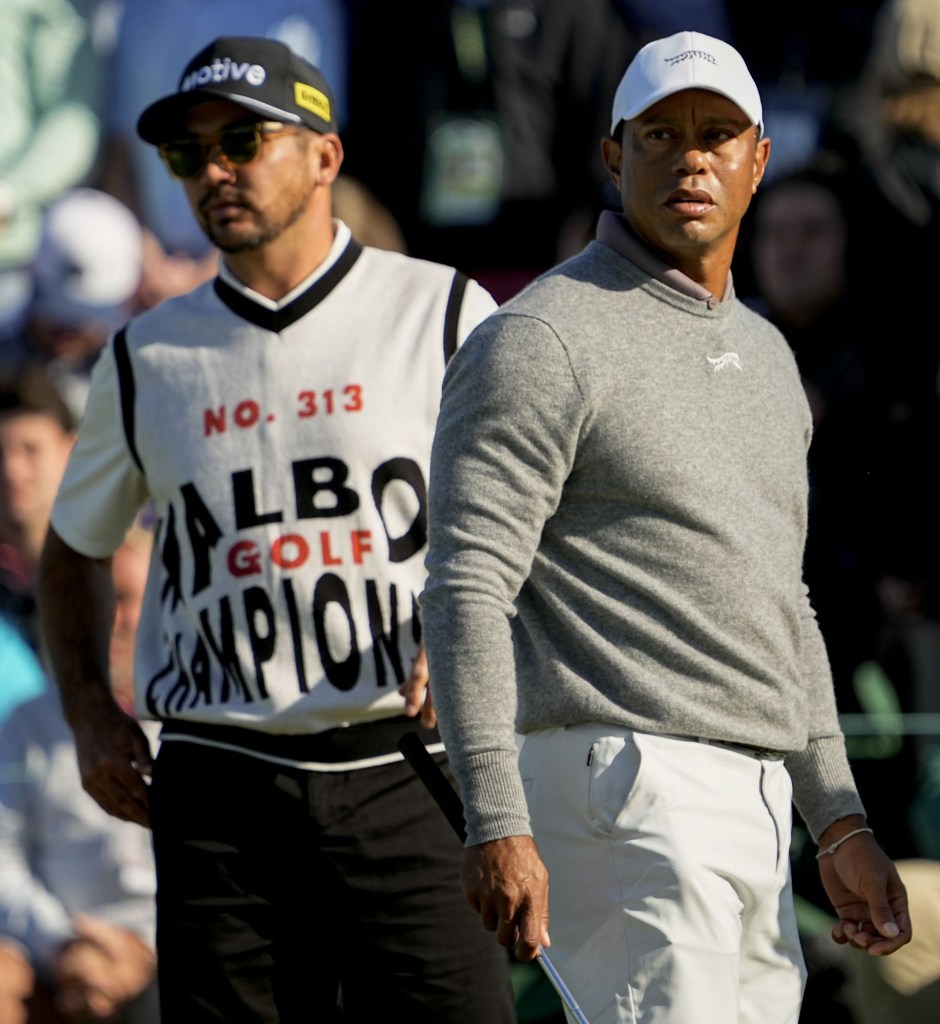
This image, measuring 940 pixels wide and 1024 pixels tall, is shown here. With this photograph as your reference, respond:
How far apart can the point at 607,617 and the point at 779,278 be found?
299 centimetres

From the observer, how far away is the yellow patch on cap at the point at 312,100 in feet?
12.7

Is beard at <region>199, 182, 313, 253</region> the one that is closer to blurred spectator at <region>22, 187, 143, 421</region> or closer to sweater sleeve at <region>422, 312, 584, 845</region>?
sweater sleeve at <region>422, 312, 584, 845</region>

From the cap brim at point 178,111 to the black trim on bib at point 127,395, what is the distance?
0.43 m

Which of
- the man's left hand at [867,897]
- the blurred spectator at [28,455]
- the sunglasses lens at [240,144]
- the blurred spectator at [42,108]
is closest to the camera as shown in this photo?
the man's left hand at [867,897]

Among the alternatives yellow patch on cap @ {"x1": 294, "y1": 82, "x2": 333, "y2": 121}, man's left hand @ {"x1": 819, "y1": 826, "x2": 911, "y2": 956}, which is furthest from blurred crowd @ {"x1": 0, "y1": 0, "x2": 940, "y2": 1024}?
yellow patch on cap @ {"x1": 294, "y1": 82, "x2": 333, "y2": 121}

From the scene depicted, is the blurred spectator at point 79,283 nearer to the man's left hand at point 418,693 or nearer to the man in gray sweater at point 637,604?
the man's left hand at point 418,693

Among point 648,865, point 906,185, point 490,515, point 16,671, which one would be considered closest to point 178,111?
point 490,515

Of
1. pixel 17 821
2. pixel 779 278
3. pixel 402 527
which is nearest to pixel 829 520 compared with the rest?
pixel 779 278

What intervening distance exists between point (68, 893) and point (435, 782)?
89.5 inches

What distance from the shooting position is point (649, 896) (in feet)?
9.05

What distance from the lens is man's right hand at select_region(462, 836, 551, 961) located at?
103 inches

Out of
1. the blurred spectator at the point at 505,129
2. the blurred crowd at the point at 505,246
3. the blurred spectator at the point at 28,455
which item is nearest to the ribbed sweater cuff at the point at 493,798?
the blurred crowd at the point at 505,246

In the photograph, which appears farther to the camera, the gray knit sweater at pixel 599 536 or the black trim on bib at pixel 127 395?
the black trim on bib at pixel 127 395

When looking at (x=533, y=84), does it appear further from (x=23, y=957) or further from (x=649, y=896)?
(x=649, y=896)
